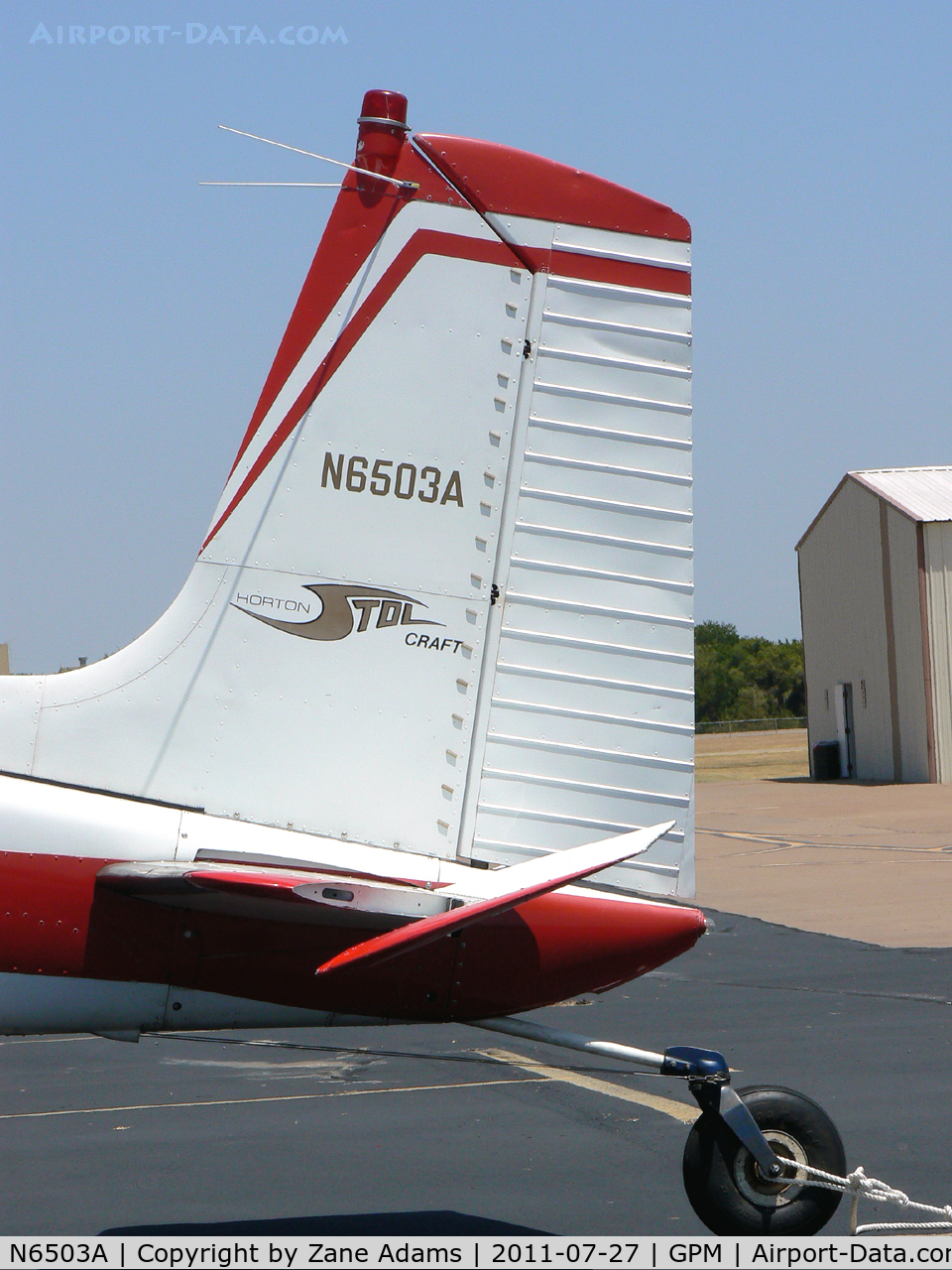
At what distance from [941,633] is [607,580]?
28.7 metres

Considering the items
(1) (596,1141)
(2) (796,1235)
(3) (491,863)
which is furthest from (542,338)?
(1) (596,1141)

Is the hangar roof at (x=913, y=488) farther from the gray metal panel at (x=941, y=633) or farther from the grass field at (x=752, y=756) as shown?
the grass field at (x=752, y=756)

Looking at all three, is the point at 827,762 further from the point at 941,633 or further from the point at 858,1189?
the point at 858,1189

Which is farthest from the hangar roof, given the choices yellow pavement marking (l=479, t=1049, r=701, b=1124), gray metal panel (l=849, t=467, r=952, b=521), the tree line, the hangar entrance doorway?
the tree line

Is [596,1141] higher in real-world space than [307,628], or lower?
lower

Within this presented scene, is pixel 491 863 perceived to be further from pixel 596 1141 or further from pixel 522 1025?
pixel 596 1141

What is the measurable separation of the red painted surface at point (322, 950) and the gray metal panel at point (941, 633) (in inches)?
1131

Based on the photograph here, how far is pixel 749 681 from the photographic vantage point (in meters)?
91.7

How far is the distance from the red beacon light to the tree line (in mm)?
81912

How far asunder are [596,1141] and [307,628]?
133 inches

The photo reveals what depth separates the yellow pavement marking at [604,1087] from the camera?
7.38 metres

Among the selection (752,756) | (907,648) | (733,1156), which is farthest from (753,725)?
(733,1156)

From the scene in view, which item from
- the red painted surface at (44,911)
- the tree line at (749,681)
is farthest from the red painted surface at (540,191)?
the tree line at (749,681)

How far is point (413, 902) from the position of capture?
14.6 ft
